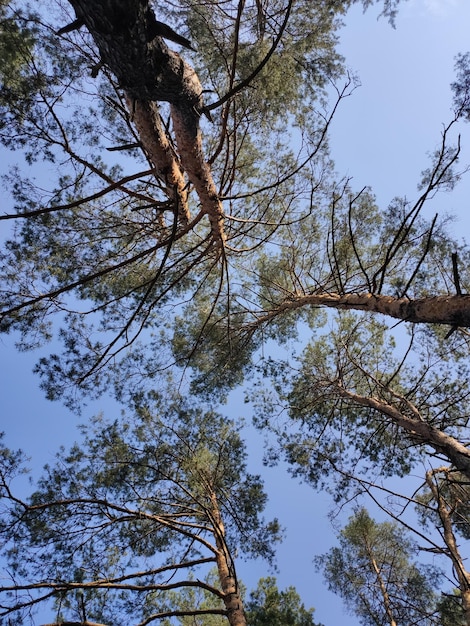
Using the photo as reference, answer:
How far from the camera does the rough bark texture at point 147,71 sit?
6.84 ft

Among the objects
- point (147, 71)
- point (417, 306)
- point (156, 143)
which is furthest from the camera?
point (156, 143)

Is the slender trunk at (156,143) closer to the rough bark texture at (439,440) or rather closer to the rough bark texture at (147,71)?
the rough bark texture at (147,71)

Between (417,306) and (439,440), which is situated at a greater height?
(417,306)

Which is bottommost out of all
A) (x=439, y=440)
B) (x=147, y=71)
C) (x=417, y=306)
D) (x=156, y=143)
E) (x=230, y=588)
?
(x=230, y=588)

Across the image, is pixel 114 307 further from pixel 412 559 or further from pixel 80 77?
pixel 412 559

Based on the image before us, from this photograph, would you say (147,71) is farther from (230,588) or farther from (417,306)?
(230,588)

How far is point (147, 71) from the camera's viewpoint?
2463 mm

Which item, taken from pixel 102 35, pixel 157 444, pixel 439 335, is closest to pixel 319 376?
pixel 439 335

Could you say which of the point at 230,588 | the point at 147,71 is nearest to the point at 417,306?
the point at 147,71

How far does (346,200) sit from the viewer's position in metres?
7.00

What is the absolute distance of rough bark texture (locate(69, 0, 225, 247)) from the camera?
2.08 m

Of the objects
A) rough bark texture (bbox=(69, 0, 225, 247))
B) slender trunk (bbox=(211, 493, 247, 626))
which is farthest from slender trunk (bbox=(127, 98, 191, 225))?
slender trunk (bbox=(211, 493, 247, 626))

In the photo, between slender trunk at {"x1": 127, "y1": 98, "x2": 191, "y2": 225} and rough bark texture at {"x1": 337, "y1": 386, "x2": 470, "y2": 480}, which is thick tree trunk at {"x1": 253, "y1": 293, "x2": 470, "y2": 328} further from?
slender trunk at {"x1": 127, "y1": 98, "x2": 191, "y2": 225}

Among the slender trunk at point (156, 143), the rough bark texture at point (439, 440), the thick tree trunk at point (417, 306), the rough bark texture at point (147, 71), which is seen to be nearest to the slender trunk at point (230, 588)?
the rough bark texture at point (439, 440)
